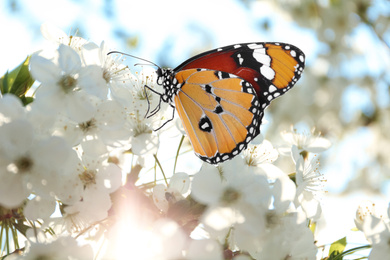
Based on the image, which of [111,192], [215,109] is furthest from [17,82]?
[215,109]

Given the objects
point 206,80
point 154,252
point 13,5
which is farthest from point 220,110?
point 13,5

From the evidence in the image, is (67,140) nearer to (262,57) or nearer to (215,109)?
(215,109)

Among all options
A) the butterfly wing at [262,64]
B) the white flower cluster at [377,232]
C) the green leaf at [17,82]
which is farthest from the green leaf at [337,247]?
the green leaf at [17,82]

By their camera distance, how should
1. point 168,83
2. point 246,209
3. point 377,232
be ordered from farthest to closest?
point 168,83 → point 377,232 → point 246,209

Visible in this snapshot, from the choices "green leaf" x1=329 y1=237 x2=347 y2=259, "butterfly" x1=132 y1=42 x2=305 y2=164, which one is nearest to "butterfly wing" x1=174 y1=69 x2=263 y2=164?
"butterfly" x1=132 y1=42 x2=305 y2=164

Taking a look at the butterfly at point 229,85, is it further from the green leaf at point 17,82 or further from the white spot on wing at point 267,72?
the green leaf at point 17,82

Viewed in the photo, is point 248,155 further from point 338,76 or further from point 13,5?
point 338,76

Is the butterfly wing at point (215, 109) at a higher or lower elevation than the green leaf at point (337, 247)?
higher
